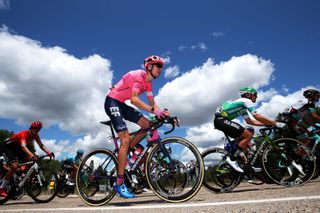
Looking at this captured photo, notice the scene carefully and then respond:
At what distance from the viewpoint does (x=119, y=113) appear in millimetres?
5277

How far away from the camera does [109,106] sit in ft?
17.5

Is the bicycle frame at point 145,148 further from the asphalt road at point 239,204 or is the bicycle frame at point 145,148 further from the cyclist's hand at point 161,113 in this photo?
the asphalt road at point 239,204

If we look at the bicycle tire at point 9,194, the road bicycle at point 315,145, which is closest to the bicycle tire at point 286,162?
the road bicycle at point 315,145

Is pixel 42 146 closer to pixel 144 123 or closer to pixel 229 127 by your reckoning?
pixel 144 123

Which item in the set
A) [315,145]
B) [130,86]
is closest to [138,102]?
[130,86]

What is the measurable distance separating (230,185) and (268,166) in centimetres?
106

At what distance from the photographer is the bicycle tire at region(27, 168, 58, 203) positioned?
28.4 ft

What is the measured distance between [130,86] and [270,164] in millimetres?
3635

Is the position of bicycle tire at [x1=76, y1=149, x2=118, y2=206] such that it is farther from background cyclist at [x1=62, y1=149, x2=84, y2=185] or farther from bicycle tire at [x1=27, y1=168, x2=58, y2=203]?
background cyclist at [x1=62, y1=149, x2=84, y2=185]

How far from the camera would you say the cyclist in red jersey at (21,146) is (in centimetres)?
891

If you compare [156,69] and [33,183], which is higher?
[156,69]

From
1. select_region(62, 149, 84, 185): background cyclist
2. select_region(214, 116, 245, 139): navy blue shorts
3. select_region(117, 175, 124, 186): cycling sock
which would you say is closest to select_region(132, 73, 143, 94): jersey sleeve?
select_region(117, 175, 124, 186): cycling sock

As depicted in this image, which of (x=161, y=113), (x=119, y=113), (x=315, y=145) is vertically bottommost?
(x=315, y=145)

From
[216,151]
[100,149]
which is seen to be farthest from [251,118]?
[100,149]
